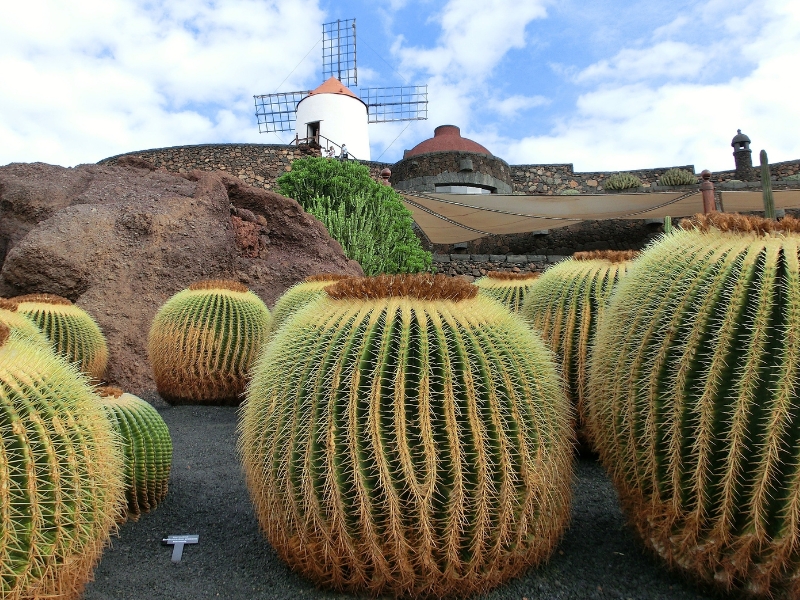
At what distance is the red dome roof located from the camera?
22594 mm

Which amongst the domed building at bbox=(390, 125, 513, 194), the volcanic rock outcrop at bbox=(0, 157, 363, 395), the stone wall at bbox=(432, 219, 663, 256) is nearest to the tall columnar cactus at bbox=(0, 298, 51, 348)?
the volcanic rock outcrop at bbox=(0, 157, 363, 395)

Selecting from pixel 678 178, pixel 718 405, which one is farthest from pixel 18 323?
pixel 678 178

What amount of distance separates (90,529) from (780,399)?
203cm

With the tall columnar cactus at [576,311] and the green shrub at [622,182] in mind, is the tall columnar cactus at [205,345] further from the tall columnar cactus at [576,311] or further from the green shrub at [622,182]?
the green shrub at [622,182]

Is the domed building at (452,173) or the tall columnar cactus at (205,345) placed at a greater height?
the domed building at (452,173)

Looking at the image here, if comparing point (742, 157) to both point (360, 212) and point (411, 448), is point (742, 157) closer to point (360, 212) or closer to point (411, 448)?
point (360, 212)

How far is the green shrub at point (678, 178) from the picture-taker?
65.2 ft

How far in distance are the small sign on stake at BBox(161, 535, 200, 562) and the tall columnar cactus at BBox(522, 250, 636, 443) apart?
184cm

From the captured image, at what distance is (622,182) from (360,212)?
11.9 m

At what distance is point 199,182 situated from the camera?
317 inches

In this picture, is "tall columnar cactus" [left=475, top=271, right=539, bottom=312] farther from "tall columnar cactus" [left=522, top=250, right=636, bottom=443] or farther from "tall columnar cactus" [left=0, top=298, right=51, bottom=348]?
"tall columnar cactus" [left=0, top=298, right=51, bottom=348]

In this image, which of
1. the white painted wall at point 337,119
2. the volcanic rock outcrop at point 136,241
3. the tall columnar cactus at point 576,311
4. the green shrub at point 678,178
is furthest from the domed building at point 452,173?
the tall columnar cactus at point 576,311

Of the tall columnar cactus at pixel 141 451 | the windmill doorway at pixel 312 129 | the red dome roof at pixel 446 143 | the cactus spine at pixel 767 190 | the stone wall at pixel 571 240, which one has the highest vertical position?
the windmill doorway at pixel 312 129

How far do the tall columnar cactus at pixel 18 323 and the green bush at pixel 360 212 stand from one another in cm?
707
